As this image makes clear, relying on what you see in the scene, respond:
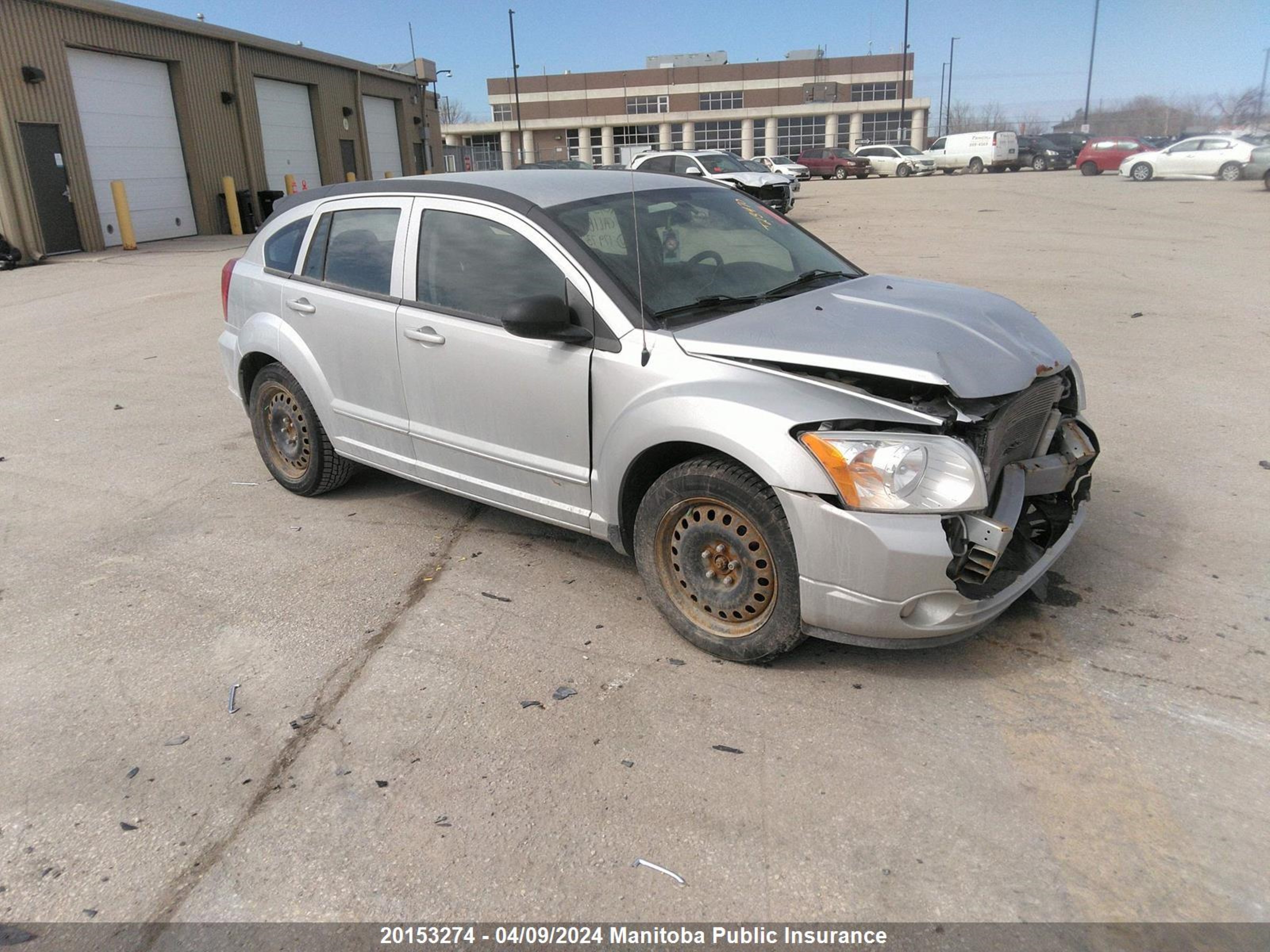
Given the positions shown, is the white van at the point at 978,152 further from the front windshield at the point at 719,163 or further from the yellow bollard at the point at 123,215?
the yellow bollard at the point at 123,215

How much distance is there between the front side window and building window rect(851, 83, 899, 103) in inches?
3312

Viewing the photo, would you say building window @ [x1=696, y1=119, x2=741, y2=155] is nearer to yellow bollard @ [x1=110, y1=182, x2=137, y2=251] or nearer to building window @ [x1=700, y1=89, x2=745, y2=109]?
building window @ [x1=700, y1=89, x2=745, y2=109]

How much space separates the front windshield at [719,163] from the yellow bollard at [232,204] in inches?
485

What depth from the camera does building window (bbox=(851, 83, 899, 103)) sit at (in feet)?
262

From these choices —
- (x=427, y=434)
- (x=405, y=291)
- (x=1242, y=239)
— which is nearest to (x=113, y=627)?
(x=427, y=434)

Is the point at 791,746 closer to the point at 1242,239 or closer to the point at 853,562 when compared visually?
the point at 853,562

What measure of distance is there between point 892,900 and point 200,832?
2.02m

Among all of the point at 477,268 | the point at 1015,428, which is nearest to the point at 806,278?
the point at 1015,428

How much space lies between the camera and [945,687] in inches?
131

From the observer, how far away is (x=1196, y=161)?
2992 centimetres

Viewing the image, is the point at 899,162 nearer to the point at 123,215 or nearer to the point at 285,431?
the point at 123,215

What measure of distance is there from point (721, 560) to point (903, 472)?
796 millimetres

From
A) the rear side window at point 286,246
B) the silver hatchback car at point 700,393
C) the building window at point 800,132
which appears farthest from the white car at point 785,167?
the building window at point 800,132

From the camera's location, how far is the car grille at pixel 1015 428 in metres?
3.25
